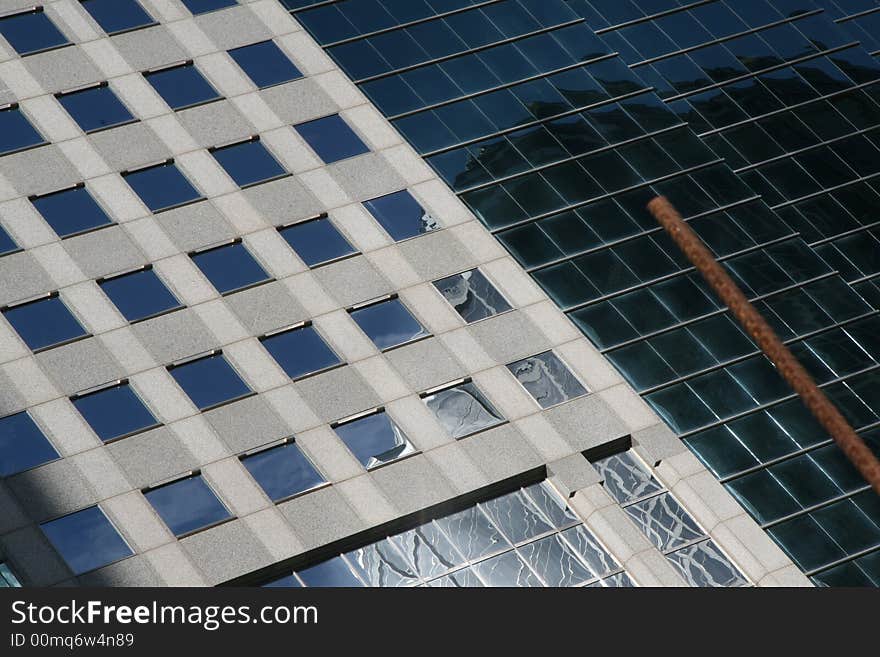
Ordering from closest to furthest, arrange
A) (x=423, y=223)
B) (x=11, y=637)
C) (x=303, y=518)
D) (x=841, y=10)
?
(x=11, y=637) < (x=303, y=518) < (x=423, y=223) < (x=841, y=10)

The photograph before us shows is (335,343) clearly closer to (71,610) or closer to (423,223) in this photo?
(423,223)

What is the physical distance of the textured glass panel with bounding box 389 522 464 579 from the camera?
42.3m

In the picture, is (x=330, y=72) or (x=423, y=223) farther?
(x=330, y=72)

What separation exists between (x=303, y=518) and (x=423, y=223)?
1227cm

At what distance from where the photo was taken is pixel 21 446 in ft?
137

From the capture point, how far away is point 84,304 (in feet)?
148

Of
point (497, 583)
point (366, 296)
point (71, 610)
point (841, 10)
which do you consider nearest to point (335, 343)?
point (366, 296)

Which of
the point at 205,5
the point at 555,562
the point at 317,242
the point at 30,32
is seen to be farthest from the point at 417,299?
the point at 30,32

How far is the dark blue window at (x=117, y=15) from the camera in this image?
52.2m

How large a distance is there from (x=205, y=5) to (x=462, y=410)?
A: 19458 millimetres

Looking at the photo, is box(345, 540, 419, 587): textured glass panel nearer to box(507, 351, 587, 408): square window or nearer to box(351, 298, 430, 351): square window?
box(351, 298, 430, 351): square window

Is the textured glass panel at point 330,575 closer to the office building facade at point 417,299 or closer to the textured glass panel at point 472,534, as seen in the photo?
the office building facade at point 417,299

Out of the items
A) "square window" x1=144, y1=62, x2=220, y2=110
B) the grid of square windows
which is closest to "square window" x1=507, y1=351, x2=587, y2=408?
the grid of square windows

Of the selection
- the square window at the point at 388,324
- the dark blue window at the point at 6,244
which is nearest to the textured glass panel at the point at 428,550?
the square window at the point at 388,324
